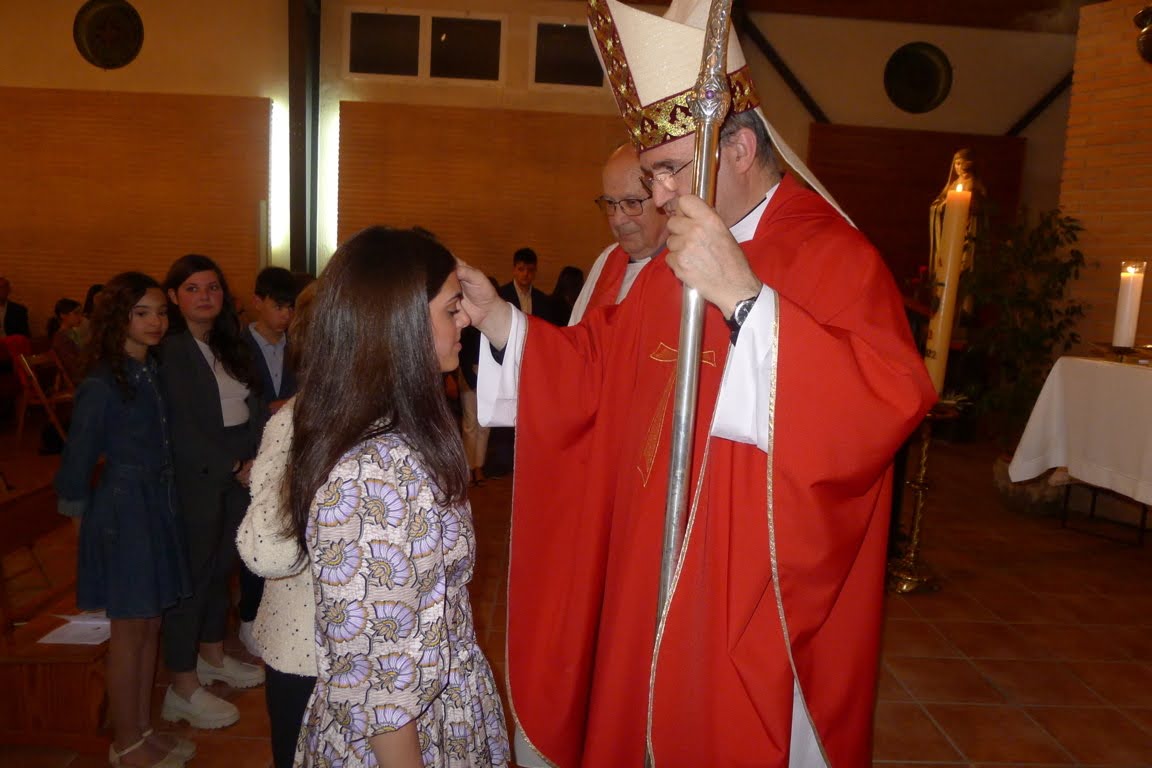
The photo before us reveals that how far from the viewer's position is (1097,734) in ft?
10.3

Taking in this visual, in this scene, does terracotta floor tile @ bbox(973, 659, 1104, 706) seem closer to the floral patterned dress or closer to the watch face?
the watch face

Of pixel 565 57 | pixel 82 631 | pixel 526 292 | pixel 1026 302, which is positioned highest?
pixel 565 57

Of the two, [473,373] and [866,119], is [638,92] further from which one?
[866,119]

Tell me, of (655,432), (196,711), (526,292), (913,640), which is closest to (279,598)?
(655,432)

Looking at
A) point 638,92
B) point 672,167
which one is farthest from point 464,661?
point 638,92

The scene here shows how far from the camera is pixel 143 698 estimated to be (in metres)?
2.54

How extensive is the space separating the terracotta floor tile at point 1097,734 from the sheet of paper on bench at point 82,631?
3.31m

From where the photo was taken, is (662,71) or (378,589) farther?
(662,71)

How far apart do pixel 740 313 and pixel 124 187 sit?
980 cm

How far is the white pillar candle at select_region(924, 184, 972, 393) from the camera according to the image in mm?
3570

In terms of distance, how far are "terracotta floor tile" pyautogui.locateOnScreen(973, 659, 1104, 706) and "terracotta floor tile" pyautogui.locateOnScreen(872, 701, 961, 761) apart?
46cm

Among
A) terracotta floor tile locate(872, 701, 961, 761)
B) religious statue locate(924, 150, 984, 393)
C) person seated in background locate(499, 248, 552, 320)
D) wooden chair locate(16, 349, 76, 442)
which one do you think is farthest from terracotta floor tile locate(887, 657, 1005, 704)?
wooden chair locate(16, 349, 76, 442)

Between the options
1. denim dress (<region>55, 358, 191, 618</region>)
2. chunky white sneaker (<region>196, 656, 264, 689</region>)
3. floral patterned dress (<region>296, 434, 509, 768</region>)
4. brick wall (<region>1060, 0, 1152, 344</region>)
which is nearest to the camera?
floral patterned dress (<region>296, 434, 509, 768</region>)

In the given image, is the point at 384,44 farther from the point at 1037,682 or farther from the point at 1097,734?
the point at 1097,734
